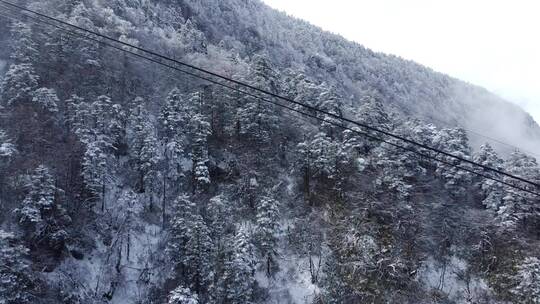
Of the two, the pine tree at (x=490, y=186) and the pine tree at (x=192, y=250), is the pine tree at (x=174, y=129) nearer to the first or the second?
the pine tree at (x=192, y=250)

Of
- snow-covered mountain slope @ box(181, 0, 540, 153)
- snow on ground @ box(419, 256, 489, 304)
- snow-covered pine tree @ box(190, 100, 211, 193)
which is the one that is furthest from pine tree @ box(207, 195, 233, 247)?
snow-covered mountain slope @ box(181, 0, 540, 153)

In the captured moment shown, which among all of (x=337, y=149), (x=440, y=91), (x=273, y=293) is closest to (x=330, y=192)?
(x=337, y=149)

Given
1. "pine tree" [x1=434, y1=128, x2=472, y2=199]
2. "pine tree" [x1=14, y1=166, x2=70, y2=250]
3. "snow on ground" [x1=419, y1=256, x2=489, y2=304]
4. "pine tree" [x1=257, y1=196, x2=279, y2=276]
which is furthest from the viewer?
"pine tree" [x1=434, y1=128, x2=472, y2=199]

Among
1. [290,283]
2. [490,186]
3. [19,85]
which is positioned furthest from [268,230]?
[19,85]

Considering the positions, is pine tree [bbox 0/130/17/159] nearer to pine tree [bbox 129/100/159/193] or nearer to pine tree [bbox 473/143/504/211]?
pine tree [bbox 129/100/159/193]

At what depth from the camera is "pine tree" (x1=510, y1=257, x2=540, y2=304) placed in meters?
31.8

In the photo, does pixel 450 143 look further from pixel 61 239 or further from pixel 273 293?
pixel 61 239

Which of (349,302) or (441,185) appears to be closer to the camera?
(349,302)

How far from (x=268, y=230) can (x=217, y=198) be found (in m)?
5.14

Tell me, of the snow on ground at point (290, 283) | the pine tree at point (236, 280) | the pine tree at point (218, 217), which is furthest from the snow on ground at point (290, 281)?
the pine tree at point (218, 217)

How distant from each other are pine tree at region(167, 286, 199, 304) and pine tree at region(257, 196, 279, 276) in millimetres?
8605

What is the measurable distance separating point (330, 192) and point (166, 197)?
615 inches

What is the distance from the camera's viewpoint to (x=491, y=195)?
43.5 metres

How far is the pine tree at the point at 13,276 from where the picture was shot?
23.4 m
